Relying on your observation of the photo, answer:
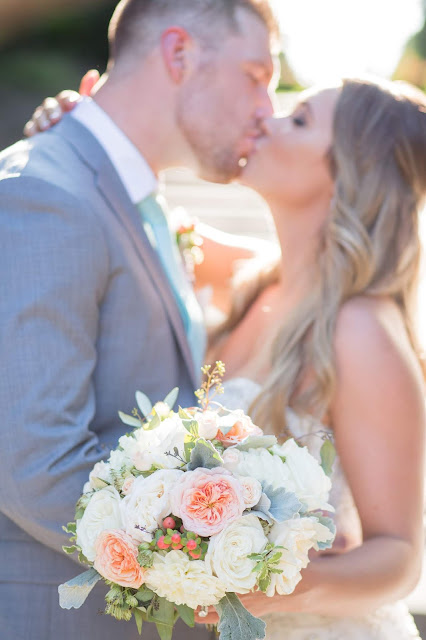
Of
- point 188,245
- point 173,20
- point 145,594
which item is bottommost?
point 188,245

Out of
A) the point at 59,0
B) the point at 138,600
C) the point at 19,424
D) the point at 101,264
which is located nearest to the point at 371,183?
the point at 101,264

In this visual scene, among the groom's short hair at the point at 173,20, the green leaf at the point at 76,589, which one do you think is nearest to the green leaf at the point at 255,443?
the green leaf at the point at 76,589

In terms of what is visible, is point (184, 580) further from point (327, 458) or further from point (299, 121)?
point (299, 121)

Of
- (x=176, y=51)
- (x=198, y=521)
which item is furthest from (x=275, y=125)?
(x=198, y=521)

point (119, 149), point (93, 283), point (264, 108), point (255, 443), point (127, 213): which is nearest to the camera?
point (255, 443)

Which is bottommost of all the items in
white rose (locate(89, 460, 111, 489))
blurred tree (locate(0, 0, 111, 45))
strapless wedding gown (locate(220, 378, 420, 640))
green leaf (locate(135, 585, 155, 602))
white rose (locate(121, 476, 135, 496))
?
blurred tree (locate(0, 0, 111, 45))

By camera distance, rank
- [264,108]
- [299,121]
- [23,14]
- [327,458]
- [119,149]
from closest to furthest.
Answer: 1. [327,458]
2. [119,149]
3. [299,121]
4. [264,108]
5. [23,14]

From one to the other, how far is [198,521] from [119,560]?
8.6 inches

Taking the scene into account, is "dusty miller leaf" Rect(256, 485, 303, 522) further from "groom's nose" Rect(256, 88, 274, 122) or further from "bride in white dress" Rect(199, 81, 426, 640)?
"groom's nose" Rect(256, 88, 274, 122)

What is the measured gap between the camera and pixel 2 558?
9.16 ft

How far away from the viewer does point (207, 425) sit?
214 centimetres

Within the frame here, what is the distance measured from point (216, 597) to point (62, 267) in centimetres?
111

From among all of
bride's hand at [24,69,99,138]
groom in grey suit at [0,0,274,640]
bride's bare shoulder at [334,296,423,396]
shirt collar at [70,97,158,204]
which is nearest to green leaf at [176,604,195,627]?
groom in grey suit at [0,0,274,640]

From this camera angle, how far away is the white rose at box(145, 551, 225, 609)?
6.54ft
